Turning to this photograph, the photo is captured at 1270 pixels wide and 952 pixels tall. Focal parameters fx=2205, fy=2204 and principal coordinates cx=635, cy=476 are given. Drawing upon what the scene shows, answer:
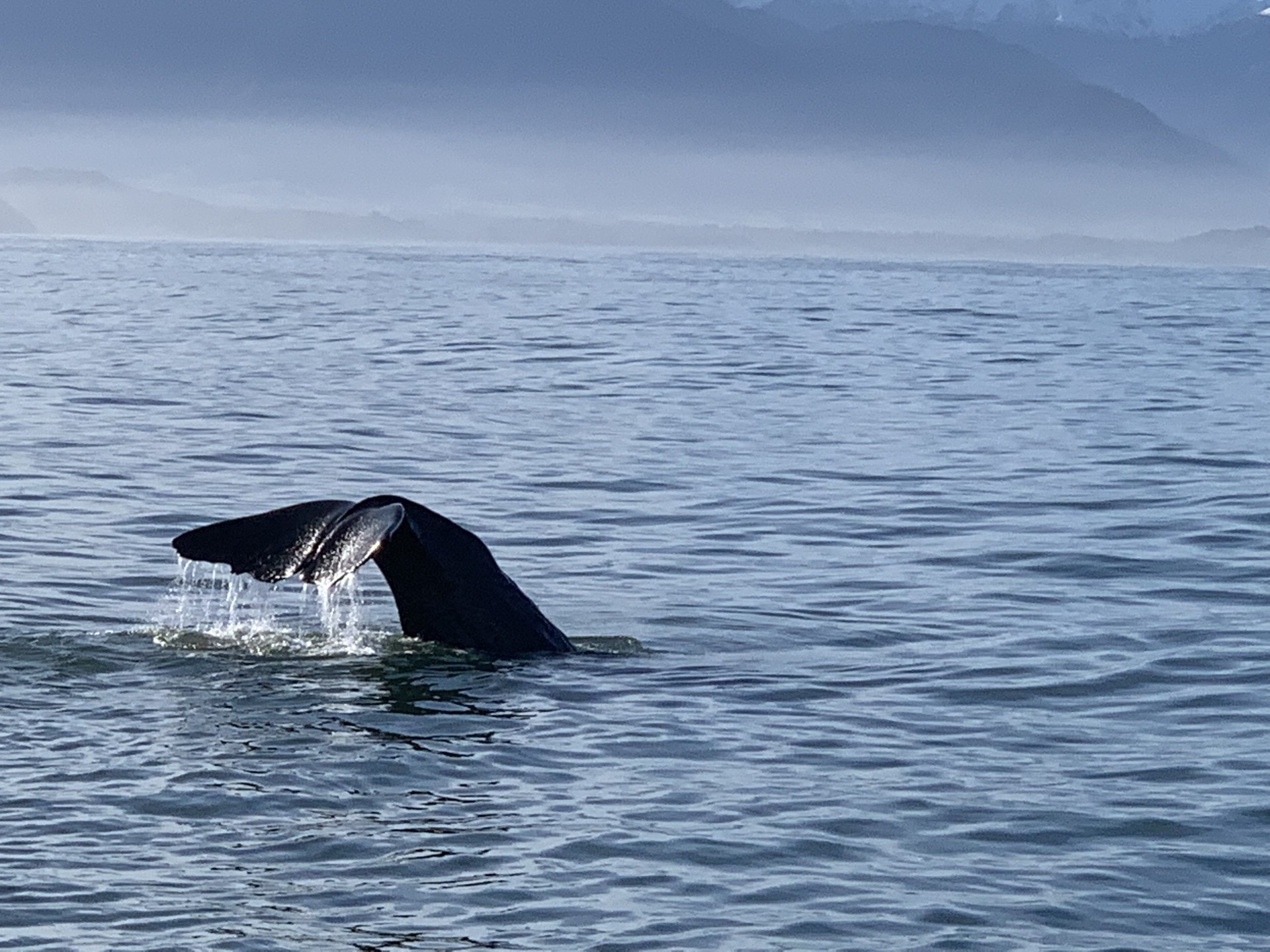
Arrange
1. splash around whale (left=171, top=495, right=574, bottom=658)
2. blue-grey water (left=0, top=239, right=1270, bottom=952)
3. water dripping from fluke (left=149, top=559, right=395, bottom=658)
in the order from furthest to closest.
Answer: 1. water dripping from fluke (left=149, top=559, right=395, bottom=658)
2. splash around whale (left=171, top=495, right=574, bottom=658)
3. blue-grey water (left=0, top=239, right=1270, bottom=952)

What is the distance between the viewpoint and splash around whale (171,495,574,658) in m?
9.36

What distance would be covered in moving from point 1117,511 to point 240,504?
22.7 feet

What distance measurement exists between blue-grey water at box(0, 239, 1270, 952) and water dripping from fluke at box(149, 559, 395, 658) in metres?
0.06

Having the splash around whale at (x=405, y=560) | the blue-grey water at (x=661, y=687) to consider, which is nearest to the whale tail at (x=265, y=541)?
the splash around whale at (x=405, y=560)

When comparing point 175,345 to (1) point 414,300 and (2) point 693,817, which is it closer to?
(1) point 414,300

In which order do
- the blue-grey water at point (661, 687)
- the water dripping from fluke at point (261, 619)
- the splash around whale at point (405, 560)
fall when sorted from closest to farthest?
the blue-grey water at point (661, 687) → the splash around whale at point (405, 560) → the water dripping from fluke at point (261, 619)

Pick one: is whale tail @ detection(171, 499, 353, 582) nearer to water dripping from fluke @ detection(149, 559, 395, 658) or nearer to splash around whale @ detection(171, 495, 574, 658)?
splash around whale @ detection(171, 495, 574, 658)

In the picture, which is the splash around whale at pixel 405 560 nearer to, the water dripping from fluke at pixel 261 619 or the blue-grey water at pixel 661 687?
the blue-grey water at pixel 661 687

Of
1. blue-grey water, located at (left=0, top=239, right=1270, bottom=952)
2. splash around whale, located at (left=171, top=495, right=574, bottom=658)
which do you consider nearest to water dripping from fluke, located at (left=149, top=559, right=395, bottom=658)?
blue-grey water, located at (left=0, top=239, right=1270, bottom=952)

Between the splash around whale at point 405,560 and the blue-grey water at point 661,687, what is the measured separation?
11.8 inches

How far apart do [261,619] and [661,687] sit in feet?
9.34

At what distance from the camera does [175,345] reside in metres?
35.9

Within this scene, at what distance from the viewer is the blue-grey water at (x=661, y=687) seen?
24.4 feet

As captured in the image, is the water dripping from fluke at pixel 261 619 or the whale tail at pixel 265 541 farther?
the water dripping from fluke at pixel 261 619
